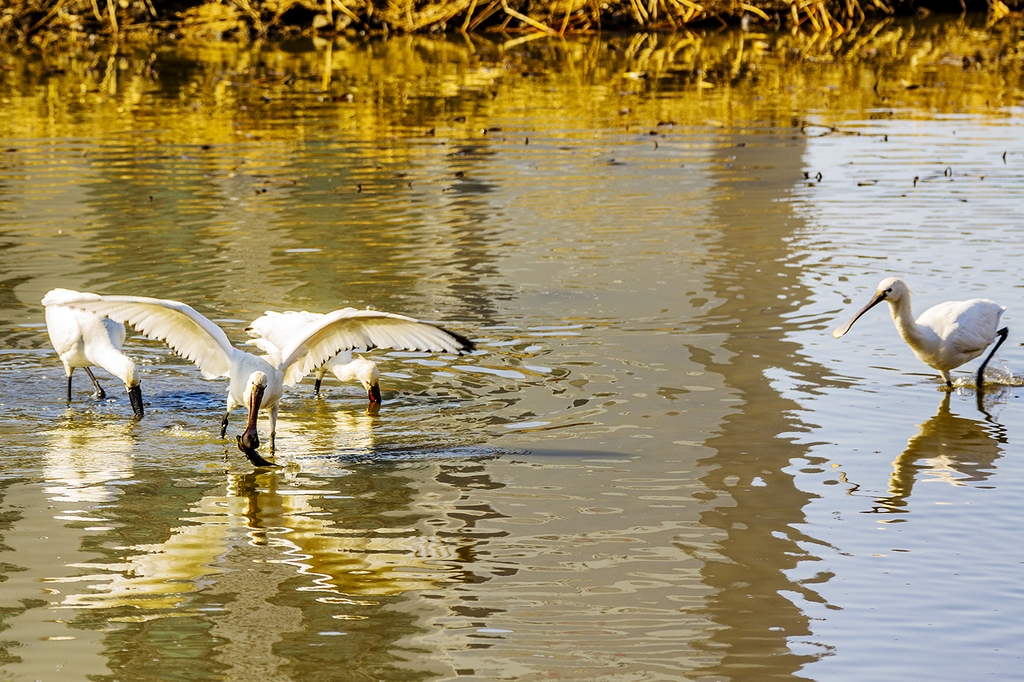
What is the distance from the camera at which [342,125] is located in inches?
722

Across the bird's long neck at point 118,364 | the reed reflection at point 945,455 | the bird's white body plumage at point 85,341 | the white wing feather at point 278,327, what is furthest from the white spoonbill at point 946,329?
the bird's white body plumage at point 85,341

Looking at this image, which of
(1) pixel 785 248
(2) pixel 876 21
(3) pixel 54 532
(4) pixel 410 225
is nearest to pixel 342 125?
(4) pixel 410 225

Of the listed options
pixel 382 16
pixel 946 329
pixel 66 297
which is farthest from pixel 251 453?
pixel 382 16

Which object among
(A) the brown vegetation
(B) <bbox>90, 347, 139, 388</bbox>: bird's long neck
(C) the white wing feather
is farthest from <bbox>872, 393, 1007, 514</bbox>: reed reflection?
(A) the brown vegetation

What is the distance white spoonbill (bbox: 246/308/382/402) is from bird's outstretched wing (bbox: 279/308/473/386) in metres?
0.59

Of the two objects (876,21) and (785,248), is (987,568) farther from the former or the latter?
(876,21)

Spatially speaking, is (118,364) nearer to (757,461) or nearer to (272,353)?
(272,353)

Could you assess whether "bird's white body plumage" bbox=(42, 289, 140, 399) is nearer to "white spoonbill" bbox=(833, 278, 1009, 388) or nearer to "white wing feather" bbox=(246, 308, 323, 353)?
"white wing feather" bbox=(246, 308, 323, 353)

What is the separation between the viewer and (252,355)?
7332 millimetres

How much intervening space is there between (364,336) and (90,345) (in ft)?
6.22

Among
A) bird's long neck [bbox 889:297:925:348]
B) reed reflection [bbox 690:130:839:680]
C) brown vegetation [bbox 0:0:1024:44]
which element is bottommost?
reed reflection [bbox 690:130:839:680]

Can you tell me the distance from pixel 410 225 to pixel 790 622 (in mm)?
7909

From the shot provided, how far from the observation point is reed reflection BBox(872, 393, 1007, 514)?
6699 millimetres

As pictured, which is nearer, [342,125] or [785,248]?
[785,248]
